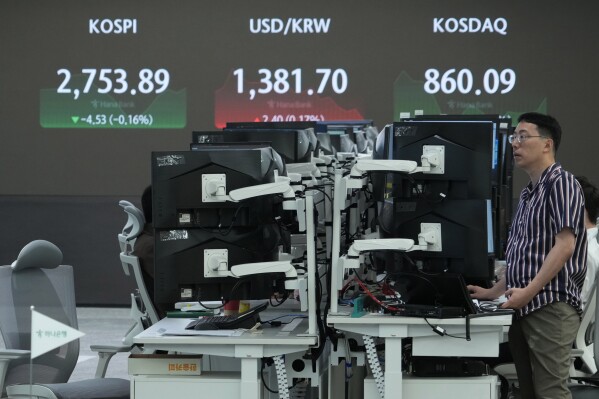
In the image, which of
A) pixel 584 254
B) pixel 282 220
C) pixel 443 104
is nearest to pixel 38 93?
pixel 443 104

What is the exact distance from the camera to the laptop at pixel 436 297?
4066 millimetres

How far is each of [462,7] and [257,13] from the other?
1.76 metres

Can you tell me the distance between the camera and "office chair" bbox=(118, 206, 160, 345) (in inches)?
213

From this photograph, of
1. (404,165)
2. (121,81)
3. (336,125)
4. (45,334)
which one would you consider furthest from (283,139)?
(121,81)

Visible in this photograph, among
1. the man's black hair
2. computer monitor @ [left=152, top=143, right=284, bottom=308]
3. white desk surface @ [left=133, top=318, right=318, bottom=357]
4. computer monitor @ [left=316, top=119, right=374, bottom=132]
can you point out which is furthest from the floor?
computer monitor @ [left=316, top=119, right=374, bottom=132]

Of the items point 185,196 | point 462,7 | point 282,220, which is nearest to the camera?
point 185,196

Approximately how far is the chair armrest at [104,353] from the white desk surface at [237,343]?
99 centimetres

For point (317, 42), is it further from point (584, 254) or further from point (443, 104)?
point (584, 254)

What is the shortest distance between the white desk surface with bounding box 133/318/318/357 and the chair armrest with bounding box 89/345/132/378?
38.9 inches

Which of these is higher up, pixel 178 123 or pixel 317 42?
pixel 317 42

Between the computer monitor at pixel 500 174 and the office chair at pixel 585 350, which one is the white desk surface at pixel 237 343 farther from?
the office chair at pixel 585 350

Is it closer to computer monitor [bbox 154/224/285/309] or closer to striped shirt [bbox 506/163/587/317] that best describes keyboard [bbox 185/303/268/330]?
computer monitor [bbox 154/224/285/309]

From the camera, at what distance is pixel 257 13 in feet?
31.2

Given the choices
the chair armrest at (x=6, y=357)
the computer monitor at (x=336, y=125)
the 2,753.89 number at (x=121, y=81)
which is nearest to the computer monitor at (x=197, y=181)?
the chair armrest at (x=6, y=357)
